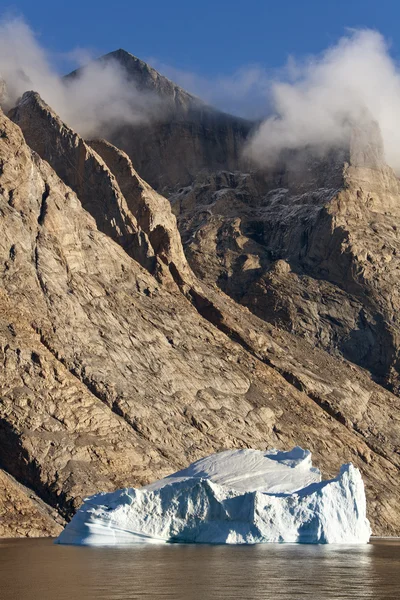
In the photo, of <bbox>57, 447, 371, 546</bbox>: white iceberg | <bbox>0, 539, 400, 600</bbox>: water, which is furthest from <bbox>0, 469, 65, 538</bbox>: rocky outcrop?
<bbox>0, 539, 400, 600</bbox>: water

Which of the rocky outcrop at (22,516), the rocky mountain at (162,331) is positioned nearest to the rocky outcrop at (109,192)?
the rocky mountain at (162,331)

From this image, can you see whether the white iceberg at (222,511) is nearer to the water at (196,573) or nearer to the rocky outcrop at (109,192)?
the water at (196,573)

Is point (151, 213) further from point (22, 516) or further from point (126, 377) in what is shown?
point (22, 516)

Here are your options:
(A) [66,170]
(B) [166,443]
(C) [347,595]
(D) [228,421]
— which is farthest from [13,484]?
(A) [66,170]

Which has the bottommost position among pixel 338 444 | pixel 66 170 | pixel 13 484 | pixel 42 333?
pixel 13 484

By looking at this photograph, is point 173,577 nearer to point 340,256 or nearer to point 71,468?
point 71,468
